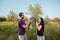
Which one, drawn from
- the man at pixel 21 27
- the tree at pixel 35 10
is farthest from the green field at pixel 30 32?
the man at pixel 21 27

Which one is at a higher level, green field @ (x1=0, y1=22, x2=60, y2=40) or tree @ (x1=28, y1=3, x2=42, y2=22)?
tree @ (x1=28, y1=3, x2=42, y2=22)

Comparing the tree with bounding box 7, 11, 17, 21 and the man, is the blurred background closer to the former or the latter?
the tree with bounding box 7, 11, 17, 21

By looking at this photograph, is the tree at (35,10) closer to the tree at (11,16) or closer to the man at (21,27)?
the tree at (11,16)

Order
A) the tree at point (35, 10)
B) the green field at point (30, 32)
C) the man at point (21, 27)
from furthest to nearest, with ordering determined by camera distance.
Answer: the green field at point (30, 32), the tree at point (35, 10), the man at point (21, 27)

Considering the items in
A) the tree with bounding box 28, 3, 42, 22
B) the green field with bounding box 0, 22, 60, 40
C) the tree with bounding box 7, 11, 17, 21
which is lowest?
the green field with bounding box 0, 22, 60, 40

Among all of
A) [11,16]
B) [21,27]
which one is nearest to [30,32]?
[11,16]

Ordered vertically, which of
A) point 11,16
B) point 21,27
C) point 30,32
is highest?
point 11,16

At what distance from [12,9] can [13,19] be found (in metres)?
0.31

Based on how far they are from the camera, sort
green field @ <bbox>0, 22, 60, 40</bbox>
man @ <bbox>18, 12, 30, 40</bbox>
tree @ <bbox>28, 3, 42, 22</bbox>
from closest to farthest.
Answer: man @ <bbox>18, 12, 30, 40</bbox> < tree @ <bbox>28, 3, 42, 22</bbox> < green field @ <bbox>0, 22, 60, 40</bbox>

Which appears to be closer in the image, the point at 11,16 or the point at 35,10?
the point at 35,10

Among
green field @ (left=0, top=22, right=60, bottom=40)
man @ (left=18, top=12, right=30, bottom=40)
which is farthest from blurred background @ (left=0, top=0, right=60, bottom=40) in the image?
man @ (left=18, top=12, right=30, bottom=40)

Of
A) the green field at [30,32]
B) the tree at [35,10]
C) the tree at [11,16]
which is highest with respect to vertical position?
the tree at [35,10]

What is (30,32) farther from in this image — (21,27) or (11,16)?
(21,27)

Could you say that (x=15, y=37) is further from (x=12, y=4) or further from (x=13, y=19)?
(x=12, y=4)
